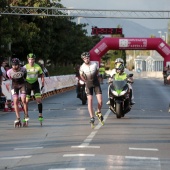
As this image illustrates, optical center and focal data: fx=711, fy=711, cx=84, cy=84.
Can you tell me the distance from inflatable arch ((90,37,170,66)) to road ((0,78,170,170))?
3840 cm

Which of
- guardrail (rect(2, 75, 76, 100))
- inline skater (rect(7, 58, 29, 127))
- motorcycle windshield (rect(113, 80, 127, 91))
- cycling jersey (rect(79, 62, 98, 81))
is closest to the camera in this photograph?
inline skater (rect(7, 58, 29, 127))

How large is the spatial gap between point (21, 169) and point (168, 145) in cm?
431

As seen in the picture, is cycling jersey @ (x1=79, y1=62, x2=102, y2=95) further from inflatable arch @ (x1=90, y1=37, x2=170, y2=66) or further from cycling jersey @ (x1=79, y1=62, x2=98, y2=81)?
inflatable arch @ (x1=90, y1=37, x2=170, y2=66)

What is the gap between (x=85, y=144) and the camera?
44.2 feet

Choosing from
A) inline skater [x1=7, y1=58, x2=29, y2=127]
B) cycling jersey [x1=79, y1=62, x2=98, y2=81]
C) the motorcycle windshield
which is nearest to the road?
inline skater [x1=7, y1=58, x2=29, y2=127]

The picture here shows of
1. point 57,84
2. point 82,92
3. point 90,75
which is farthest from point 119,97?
point 57,84

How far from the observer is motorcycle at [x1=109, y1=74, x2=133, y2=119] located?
68.1 feet

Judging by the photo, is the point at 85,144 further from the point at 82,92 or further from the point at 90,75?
the point at 82,92

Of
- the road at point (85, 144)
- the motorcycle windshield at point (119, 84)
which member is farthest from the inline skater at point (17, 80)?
the motorcycle windshield at point (119, 84)

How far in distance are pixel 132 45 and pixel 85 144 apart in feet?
158

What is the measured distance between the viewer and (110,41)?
60469mm

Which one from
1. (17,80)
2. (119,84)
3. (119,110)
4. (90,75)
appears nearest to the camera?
(17,80)

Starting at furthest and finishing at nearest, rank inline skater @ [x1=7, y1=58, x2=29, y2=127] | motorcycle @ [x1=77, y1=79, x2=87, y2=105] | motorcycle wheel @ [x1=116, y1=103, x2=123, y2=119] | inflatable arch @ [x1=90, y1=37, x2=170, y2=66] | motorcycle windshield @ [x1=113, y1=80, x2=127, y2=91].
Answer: inflatable arch @ [x1=90, y1=37, x2=170, y2=66]
motorcycle @ [x1=77, y1=79, x2=87, y2=105]
motorcycle windshield @ [x1=113, y1=80, x2=127, y2=91]
motorcycle wheel @ [x1=116, y1=103, x2=123, y2=119]
inline skater @ [x1=7, y1=58, x2=29, y2=127]

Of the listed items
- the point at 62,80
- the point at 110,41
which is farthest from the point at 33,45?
the point at 62,80
